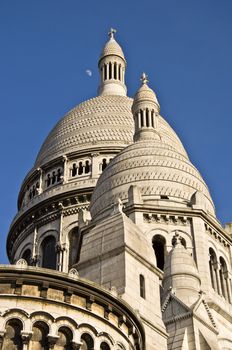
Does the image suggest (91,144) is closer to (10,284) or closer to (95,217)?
(95,217)

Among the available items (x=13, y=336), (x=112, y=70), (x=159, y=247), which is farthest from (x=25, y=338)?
(x=112, y=70)

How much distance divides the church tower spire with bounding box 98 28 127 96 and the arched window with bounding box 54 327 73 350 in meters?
43.4

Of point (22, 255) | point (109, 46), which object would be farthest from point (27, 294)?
point (109, 46)

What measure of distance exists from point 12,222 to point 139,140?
14189 millimetres

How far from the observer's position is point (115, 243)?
2422 centimetres

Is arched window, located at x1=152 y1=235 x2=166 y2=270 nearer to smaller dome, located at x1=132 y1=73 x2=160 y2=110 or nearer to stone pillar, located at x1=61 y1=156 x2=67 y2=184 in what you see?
smaller dome, located at x1=132 y1=73 x2=160 y2=110

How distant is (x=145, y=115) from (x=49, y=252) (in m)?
11.2

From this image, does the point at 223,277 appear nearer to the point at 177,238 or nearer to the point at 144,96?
the point at 177,238

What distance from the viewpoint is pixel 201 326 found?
2711 cm

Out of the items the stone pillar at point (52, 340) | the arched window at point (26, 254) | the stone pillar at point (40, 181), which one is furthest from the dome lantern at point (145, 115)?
the stone pillar at point (52, 340)

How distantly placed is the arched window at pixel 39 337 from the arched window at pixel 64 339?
0.31 meters

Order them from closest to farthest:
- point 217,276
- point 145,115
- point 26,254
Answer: point 217,276 → point 145,115 → point 26,254

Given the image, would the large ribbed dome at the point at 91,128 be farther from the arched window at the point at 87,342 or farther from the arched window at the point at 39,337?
the arched window at the point at 39,337

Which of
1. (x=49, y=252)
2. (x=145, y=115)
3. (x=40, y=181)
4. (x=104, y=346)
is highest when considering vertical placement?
(x=40, y=181)
